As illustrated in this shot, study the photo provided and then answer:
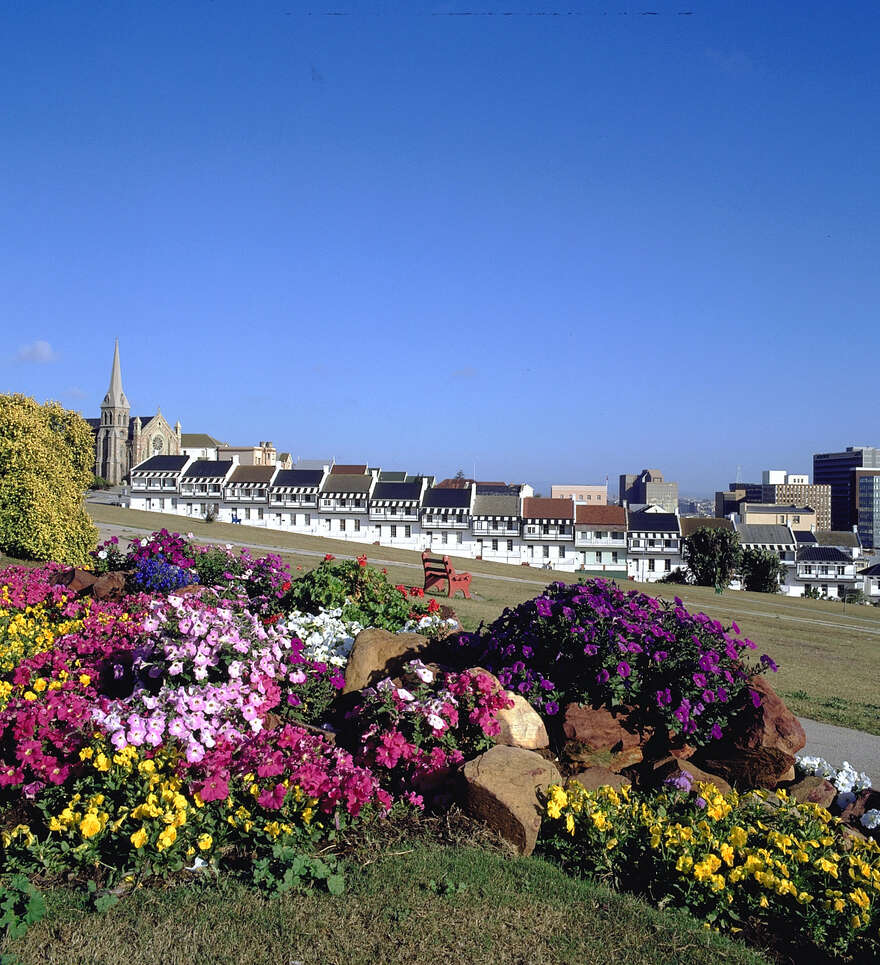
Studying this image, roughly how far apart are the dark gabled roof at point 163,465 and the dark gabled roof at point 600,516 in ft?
150

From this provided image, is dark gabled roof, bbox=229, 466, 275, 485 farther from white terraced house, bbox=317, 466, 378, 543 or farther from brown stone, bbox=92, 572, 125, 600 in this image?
brown stone, bbox=92, 572, 125, 600

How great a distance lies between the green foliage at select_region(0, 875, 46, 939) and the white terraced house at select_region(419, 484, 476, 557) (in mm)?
78909

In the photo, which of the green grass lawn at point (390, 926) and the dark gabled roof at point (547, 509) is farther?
the dark gabled roof at point (547, 509)

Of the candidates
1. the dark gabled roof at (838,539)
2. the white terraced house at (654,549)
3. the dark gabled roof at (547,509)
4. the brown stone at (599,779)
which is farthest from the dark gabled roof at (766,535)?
the brown stone at (599,779)

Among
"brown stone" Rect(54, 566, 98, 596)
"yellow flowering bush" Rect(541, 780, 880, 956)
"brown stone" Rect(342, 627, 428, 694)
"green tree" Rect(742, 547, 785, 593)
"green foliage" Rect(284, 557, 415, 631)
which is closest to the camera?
"yellow flowering bush" Rect(541, 780, 880, 956)

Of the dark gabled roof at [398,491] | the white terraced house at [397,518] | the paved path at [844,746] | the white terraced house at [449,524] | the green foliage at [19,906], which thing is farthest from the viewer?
the dark gabled roof at [398,491]

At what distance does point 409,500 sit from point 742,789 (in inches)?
3146

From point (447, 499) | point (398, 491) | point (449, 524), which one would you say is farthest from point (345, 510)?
point (449, 524)

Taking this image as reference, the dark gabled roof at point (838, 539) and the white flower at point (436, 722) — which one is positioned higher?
the white flower at point (436, 722)

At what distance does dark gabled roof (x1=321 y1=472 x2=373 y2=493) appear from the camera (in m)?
89.8

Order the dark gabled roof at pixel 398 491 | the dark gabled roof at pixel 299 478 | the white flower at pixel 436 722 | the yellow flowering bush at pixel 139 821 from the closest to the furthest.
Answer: the yellow flowering bush at pixel 139 821
the white flower at pixel 436 722
the dark gabled roof at pixel 398 491
the dark gabled roof at pixel 299 478

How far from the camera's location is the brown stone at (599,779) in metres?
6.39

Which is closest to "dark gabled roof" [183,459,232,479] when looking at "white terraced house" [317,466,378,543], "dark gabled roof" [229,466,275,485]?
"dark gabled roof" [229,466,275,485]

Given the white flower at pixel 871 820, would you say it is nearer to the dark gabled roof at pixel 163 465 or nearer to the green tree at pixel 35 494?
the green tree at pixel 35 494
